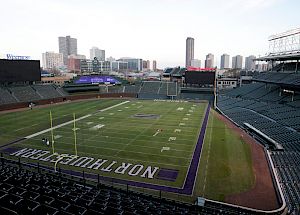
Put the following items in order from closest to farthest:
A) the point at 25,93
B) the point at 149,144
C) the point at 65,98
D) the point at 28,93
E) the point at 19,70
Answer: the point at 149,144 < the point at 19,70 < the point at 25,93 < the point at 28,93 < the point at 65,98

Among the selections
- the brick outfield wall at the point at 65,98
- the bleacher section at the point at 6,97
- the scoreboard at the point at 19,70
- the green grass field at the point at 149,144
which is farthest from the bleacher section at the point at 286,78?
the bleacher section at the point at 6,97

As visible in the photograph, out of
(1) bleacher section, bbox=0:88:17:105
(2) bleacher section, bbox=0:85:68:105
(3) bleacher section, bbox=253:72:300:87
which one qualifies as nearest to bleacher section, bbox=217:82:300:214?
(3) bleacher section, bbox=253:72:300:87

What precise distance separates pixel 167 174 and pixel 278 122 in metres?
23.4

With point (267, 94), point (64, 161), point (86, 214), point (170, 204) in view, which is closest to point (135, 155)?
point (64, 161)

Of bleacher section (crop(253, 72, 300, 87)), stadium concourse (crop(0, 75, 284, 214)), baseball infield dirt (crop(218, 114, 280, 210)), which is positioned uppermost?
bleacher section (crop(253, 72, 300, 87))

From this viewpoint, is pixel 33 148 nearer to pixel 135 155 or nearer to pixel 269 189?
pixel 135 155

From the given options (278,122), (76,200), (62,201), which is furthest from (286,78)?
(62,201)

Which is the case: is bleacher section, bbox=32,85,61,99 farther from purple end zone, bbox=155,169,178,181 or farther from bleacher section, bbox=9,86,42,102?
purple end zone, bbox=155,169,178,181

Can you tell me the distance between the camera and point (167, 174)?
2230 centimetres

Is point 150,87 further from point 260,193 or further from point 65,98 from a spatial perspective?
point 260,193

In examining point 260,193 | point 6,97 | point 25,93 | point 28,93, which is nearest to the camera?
point 260,193

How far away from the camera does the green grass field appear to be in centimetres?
2150

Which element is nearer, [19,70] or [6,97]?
[6,97]

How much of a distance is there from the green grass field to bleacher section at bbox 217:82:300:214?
3.18m
